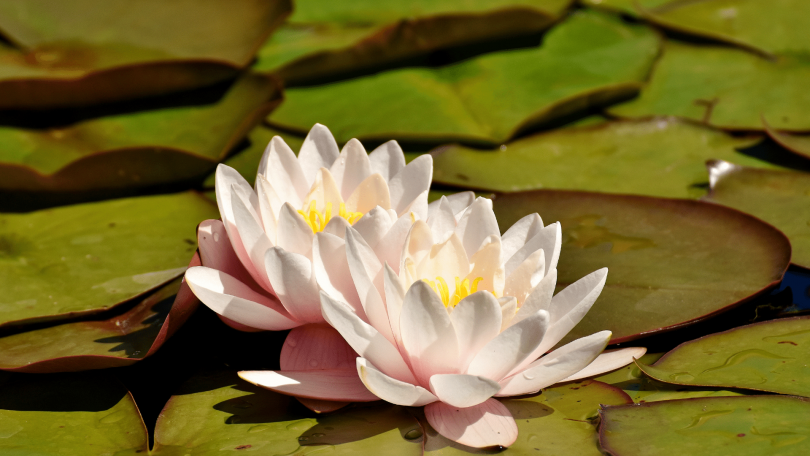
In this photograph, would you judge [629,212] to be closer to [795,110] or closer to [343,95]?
[795,110]

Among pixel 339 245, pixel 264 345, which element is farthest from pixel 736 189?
pixel 264 345

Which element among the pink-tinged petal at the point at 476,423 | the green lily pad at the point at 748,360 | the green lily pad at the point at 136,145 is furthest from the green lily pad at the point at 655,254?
the green lily pad at the point at 136,145

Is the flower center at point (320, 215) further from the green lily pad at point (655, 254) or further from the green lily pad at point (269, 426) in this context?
the green lily pad at point (655, 254)

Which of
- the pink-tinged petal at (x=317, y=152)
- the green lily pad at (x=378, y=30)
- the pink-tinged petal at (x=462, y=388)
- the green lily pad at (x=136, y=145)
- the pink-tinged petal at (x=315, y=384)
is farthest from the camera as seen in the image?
the green lily pad at (x=378, y=30)

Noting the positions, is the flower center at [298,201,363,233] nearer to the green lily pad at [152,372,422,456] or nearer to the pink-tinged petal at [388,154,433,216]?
the pink-tinged petal at [388,154,433,216]

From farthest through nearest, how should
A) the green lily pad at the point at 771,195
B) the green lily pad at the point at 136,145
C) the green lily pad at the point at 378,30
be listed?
the green lily pad at the point at 378,30 < the green lily pad at the point at 136,145 < the green lily pad at the point at 771,195

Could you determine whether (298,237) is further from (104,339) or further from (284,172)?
(104,339)

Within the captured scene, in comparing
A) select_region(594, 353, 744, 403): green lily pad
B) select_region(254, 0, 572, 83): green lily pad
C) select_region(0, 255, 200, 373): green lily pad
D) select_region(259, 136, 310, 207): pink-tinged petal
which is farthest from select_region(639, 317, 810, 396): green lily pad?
select_region(254, 0, 572, 83): green lily pad
